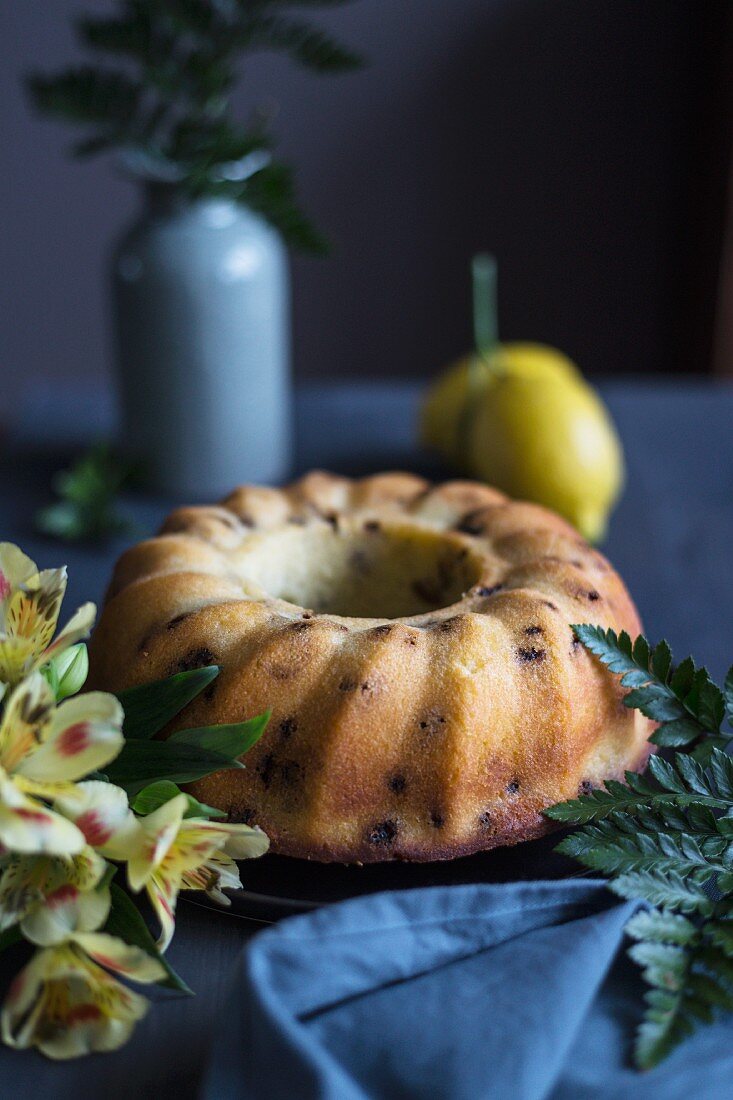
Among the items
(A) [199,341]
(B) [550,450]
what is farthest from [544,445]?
(A) [199,341]

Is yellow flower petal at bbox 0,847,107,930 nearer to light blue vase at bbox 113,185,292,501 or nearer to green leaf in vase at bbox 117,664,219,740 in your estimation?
green leaf in vase at bbox 117,664,219,740

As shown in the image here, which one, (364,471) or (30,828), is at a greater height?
(30,828)

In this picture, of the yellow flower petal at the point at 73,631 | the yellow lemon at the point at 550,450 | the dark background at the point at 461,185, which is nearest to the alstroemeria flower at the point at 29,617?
the yellow flower petal at the point at 73,631

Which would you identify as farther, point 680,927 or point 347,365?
point 347,365

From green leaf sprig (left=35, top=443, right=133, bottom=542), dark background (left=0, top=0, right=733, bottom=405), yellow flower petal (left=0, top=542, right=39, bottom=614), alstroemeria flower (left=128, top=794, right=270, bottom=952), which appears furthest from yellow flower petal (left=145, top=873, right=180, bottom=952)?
dark background (left=0, top=0, right=733, bottom=405)

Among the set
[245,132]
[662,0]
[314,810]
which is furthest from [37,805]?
[662,0]

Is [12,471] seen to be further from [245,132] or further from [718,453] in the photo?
[718,453]

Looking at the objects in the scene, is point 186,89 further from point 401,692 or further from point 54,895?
point 54,895
